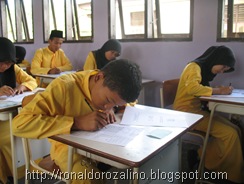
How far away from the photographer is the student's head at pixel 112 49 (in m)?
3.55

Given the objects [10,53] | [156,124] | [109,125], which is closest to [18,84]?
[10,53]

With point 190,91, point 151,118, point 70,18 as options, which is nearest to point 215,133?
point 190,91

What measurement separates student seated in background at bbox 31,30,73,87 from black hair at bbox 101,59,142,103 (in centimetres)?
313

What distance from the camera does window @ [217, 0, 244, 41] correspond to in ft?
9.59

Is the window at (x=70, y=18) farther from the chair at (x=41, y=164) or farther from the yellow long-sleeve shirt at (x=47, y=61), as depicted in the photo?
the chair at (x=41, y=164)

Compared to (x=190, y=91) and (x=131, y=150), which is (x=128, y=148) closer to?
(x=131, y=150)

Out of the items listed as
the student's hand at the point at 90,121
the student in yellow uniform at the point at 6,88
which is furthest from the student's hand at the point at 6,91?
the student's hand at the point at 90,121

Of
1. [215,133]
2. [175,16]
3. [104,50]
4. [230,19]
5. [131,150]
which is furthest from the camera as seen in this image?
[104,50]

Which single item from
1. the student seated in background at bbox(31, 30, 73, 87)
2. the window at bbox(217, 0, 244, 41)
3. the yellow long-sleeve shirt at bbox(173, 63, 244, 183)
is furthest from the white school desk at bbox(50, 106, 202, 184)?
the student seated in background at bbox(31, 30, 73, 87)

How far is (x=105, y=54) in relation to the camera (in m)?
3.68

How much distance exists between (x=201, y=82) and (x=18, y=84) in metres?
1.80

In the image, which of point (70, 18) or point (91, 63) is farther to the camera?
point (70, 18)

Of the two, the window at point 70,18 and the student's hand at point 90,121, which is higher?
the window at point 70,18

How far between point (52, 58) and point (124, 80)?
3.56m
